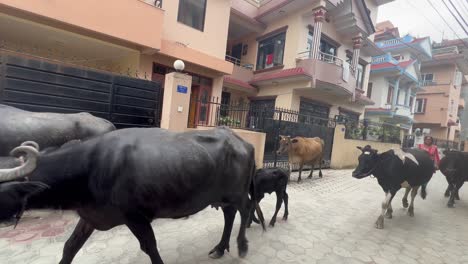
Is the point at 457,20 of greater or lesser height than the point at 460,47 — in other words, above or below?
below

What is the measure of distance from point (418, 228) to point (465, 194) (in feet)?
17.7

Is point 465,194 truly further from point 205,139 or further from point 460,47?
point 460,47

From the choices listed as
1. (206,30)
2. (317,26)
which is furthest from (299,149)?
(317,26)

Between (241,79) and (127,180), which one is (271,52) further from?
(127,180)

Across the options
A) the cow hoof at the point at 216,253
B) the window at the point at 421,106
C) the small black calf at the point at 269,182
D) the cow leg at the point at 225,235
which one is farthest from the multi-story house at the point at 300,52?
the window at the point at 421,106

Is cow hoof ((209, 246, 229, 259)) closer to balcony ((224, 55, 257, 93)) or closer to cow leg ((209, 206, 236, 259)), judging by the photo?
cow leg ((209, 206, 236, 259))

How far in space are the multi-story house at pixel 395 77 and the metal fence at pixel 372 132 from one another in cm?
476

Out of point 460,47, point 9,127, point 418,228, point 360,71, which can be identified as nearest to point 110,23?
point 9,127

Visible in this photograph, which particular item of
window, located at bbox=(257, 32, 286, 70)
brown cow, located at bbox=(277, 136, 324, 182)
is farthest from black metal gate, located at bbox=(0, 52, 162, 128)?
window, located at bbox=(257, 32, 286, 70)

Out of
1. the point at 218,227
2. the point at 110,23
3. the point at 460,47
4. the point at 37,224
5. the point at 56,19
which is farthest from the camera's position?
the point at 460,47

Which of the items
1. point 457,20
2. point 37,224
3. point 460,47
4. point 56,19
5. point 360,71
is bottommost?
point 37,224

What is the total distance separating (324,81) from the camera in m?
12.2

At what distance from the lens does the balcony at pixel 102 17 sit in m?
6.39

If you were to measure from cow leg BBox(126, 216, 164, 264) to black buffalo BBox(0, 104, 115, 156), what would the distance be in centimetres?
238
